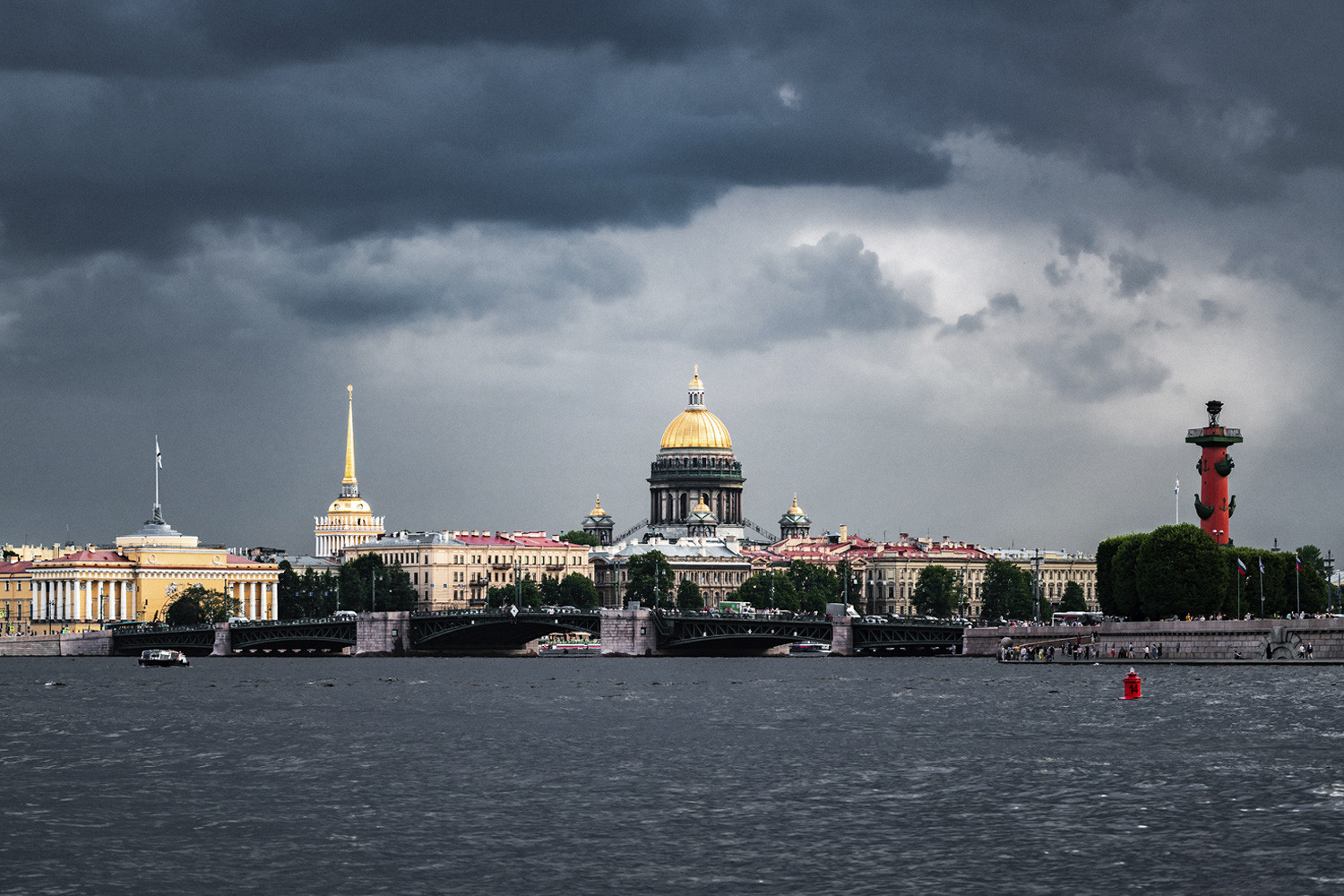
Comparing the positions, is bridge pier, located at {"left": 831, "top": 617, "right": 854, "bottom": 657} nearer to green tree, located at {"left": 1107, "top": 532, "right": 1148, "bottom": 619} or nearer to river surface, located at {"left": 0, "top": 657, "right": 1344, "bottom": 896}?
green tree, located at {"left": 1107, "top": 532, "right": 1148, "bottom": 619}

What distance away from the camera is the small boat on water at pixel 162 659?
106250 mm

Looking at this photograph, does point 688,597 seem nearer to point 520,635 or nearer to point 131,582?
point 131,582

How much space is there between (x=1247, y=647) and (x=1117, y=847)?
53.7 metres

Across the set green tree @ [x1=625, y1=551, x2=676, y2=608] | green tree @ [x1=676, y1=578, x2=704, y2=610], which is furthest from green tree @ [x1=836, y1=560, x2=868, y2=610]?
green tree @ [x1=625, y1=551, x2=676, y2=608]

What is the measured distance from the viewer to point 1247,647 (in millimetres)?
83938

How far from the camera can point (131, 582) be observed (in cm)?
15938

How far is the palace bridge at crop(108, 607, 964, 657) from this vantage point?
359ft

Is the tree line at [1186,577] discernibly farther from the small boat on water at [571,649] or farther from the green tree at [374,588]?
the green tree at [374,588]

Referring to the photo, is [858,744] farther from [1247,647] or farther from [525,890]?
[1247,647]

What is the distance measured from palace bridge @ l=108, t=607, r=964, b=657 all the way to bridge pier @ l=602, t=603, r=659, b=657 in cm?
4

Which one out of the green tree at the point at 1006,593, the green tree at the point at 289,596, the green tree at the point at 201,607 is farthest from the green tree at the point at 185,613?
the green tree at the point at 1006,593

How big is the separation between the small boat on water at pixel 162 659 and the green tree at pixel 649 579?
7301 cm

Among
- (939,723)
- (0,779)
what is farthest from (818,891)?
(939,723)

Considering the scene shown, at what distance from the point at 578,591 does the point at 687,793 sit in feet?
452
